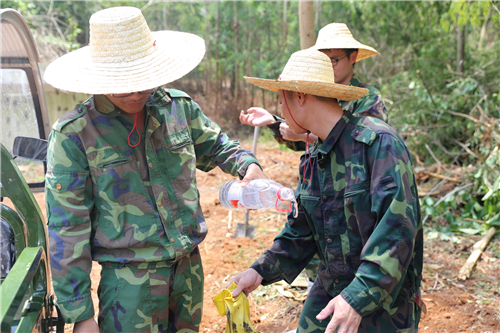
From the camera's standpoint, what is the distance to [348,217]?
2.14m

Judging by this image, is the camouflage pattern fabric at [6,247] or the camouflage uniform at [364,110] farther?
the camouflage uniform at [364,110]

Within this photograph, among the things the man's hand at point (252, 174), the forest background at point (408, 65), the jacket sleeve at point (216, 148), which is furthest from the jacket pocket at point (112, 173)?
the forest background at point (408, 65)

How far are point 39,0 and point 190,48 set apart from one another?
1305cm

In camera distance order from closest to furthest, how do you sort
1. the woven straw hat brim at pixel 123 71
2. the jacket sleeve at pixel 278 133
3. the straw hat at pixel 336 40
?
the woven straw hat brim at pixel 123 71 → the jacket sleeve at pixel 278 133 → the straw hat at pixel 336 40

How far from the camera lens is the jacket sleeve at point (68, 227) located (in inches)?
82.6

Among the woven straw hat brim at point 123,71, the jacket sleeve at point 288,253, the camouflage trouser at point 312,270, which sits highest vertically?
the woven straw hat brim at point 123,71

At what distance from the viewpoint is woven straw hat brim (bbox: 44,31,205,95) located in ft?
6.66

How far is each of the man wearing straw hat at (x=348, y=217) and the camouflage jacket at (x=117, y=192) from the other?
46 cm

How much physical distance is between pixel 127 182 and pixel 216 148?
64cm

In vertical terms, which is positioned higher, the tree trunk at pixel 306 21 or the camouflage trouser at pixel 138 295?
the tree trunk at pixel 306 21

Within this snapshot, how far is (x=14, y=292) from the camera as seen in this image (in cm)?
159

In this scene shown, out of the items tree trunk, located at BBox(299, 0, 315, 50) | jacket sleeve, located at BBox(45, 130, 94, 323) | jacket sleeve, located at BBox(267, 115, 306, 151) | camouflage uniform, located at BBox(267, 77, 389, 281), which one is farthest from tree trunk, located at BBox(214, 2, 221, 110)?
jacket sleeve, located at BBox(45, 130, 94, 323)

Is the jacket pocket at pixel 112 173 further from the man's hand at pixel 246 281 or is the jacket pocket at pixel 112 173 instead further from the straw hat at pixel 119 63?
the man's hand at pixel 246 281

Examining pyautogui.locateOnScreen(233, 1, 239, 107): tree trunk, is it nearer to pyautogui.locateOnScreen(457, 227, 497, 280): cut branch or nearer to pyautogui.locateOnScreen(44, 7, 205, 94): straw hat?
pyautogui.locateOnScreen(457, 227, 497, 280): cut branch
